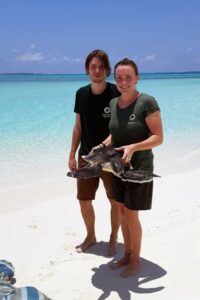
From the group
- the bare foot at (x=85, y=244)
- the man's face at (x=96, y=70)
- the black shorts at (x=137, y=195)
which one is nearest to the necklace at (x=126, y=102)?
the man's face at (x=96, y=70)

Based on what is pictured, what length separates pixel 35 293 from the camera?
2.92m

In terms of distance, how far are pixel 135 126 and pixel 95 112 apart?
75 cm

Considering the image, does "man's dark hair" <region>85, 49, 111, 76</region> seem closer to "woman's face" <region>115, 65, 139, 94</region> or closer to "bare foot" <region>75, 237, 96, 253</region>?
"woman's face" <region>115, 65, 139, 94</region>

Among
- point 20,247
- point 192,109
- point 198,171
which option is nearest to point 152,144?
point 20,247

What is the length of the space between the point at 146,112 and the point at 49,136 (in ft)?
28.8

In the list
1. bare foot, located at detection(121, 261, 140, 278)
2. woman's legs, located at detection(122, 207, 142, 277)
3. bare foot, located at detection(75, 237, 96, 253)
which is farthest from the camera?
bare foot, located at detection(75, 237, 96, 253)

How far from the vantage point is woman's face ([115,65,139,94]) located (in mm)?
3412

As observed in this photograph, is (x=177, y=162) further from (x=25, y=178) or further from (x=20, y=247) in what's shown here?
(x=20, y=247)

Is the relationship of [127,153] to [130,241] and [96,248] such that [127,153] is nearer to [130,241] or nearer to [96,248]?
[130,241]

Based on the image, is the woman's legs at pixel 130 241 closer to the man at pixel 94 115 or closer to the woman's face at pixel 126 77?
the man at pixel 94 115

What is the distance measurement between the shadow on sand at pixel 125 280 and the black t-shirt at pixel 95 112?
1.15 metres

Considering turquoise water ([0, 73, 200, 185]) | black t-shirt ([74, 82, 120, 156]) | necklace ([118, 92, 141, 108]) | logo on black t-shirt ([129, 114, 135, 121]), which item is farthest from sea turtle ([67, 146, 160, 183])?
turquoise water ([0, 73, 200, 185])

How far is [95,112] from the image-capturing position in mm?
4031

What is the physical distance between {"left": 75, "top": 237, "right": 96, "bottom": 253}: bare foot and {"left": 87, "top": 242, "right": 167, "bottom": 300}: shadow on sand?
0.41 meters
